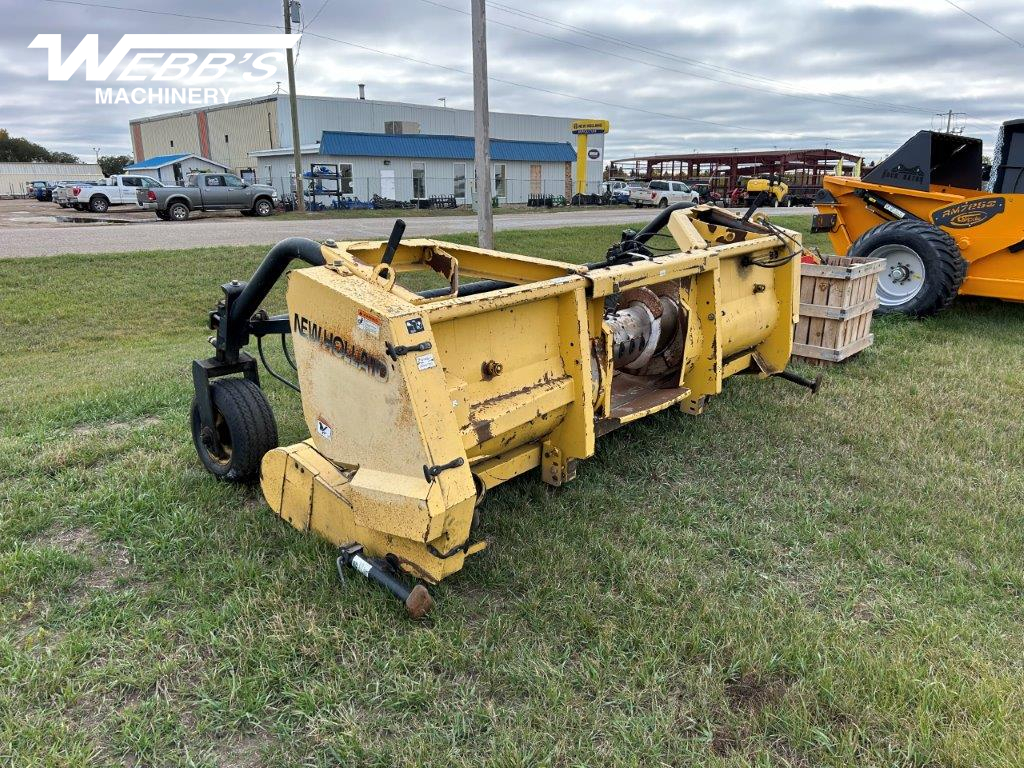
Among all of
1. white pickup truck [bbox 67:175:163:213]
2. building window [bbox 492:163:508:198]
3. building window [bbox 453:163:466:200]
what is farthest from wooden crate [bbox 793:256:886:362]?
building window [bbox 492:163:508:198]

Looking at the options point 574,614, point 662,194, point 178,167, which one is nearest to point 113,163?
point 178,167

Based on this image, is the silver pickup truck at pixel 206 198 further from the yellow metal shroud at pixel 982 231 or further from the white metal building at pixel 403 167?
the yellow metal shroud at pixel 982 231

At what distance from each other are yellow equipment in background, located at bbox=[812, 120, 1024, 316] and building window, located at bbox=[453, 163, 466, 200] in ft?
105

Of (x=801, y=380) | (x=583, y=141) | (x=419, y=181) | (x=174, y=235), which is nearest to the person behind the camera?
(x=801, y=380)

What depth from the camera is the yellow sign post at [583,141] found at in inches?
1633

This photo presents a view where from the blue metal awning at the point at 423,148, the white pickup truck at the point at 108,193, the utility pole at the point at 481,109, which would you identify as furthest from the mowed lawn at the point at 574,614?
the blue metal awning at the point at 423,148

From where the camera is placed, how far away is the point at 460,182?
3875 centimetres

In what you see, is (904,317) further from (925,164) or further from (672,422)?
(672,422)

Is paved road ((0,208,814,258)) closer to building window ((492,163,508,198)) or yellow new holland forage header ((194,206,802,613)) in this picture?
yellow new holland forage header ((194,206,802,613))

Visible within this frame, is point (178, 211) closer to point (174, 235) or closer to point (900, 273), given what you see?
point (174, 235)

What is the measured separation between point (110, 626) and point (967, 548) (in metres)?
3.47

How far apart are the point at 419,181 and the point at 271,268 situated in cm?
3598

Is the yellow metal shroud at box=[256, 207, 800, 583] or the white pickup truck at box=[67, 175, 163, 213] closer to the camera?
the yellow metal shroud at box=[256, 207, 800, 583]

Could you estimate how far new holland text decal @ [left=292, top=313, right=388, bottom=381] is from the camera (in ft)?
7.98
